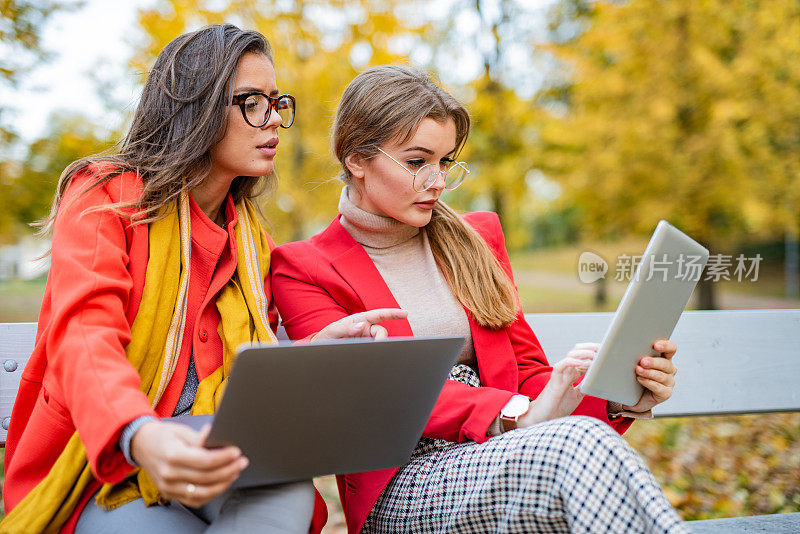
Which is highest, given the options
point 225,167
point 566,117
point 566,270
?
point 225,167

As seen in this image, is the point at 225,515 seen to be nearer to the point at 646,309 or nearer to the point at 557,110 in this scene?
the point at 646,309

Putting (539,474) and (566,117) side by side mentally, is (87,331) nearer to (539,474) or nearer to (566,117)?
(539,474)

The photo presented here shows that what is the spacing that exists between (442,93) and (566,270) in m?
13.6

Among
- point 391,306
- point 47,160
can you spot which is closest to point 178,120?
point 391,306

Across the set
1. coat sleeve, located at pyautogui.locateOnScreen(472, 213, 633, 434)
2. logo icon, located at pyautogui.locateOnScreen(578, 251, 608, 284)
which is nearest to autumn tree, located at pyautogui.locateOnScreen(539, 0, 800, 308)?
logo icon, located at pyautogui.locateOnScreen(578, 251, 608, 284)

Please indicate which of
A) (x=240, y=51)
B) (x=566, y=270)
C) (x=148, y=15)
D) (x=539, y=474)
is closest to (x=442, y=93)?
(x=240, y=51)

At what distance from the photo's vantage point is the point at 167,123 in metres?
2.11

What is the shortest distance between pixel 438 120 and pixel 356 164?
12.0 inches

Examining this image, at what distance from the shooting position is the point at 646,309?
6.01 ft

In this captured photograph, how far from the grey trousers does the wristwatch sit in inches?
22.4

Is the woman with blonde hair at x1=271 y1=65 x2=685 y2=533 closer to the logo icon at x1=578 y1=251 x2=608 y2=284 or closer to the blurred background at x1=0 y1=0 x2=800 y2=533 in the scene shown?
the logo icon at x1=578 y1=251 x2=608 y2=284

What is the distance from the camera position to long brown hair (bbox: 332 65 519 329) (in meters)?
2.33

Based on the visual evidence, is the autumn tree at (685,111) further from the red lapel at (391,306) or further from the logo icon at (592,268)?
the red lapel at (391,306)

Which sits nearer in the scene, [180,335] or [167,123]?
[180,335]
